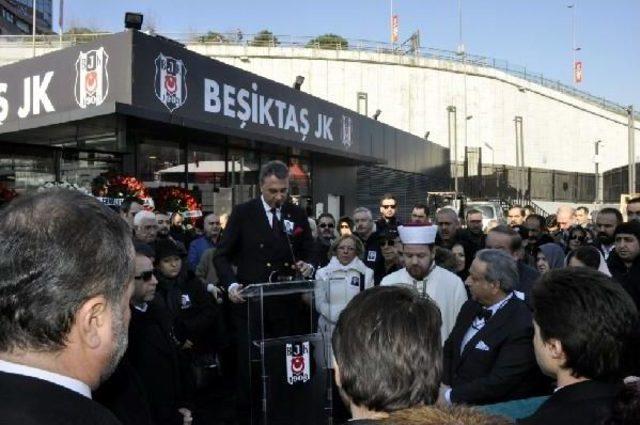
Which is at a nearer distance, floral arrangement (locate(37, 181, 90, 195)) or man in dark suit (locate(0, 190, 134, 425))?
man in dark suit (locate(0, 190, 134, 425))

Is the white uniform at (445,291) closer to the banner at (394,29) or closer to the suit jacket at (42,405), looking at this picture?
the suit jacket at (42,405)

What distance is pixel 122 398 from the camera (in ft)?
7.71

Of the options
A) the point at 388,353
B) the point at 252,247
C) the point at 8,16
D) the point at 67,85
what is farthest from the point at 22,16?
the point at 388,353

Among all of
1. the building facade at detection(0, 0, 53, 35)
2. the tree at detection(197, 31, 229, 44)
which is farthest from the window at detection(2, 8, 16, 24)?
the tree at detection(197, 31, 229, 44)

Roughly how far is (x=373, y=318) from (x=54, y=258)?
2.92 ft

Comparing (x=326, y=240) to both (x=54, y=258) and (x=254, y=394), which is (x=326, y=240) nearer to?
(x=254, y=394)

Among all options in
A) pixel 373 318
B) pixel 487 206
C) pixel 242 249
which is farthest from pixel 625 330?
pixel 487 206

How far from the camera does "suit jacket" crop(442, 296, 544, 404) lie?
347cm

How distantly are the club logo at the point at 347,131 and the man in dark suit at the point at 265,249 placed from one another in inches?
459

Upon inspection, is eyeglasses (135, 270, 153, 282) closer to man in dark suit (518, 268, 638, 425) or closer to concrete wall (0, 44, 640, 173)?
man in dark suit (518, 268, 638, 425)

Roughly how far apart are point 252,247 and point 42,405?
4.00 m

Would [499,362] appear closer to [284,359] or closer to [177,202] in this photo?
[284,359]

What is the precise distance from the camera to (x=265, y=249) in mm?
5230

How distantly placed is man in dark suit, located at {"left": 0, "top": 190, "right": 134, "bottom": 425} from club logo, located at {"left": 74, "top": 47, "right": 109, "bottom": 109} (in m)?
8.30
